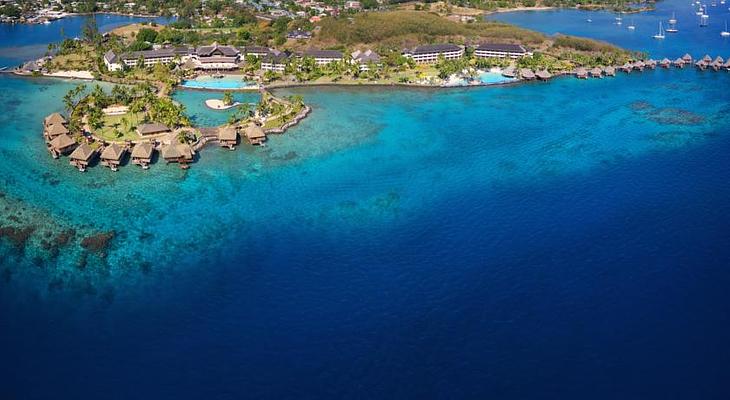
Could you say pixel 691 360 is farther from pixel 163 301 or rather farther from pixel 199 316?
pixel 163 301

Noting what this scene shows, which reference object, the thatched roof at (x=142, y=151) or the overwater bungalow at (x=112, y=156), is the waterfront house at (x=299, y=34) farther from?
the overwater bungalow at (x=112, y=156)

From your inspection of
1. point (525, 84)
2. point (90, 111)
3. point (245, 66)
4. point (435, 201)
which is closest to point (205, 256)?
point (435, 201)

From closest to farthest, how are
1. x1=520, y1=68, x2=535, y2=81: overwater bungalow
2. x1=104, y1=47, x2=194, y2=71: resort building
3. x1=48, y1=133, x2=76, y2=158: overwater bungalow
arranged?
1. x1=48, y1=133, x2=76, y2=158: overwater bungalow
2. x1=520, y1=68, x2=535, y2=81: overwater bungalow
3. x1=104, y1=47, x2=194, y2=71: resort building

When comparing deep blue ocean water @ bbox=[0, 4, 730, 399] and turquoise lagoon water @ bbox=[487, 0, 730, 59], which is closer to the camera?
deep blue ocean water @ bbox=[0, 4, 730, 399]

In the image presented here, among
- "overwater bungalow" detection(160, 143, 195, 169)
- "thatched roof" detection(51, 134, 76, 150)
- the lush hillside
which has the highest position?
the lush hillside

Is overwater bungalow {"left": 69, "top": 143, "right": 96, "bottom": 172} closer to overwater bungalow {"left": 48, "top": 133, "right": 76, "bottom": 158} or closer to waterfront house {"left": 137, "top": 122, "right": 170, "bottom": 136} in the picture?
overwater bungalow {"left": 48, "top": 133, "right": 76, "bottom": 158}

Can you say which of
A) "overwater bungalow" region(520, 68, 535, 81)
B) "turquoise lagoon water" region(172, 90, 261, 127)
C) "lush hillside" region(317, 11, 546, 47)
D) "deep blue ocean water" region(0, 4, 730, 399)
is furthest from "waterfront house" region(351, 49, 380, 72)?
"deep blue ocean water" region(0, 4, 730, 399)

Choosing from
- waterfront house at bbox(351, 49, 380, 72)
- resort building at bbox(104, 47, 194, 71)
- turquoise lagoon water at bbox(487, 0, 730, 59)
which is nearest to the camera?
resort building at bbox(104, 47, 194, 71)

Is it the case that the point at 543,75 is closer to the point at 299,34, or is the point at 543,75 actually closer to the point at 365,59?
the point at 365,59

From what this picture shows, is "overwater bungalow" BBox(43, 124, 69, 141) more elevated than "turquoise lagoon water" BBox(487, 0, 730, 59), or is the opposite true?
"turquoise lagoon water" BBox(487, 0, 730, 59)
